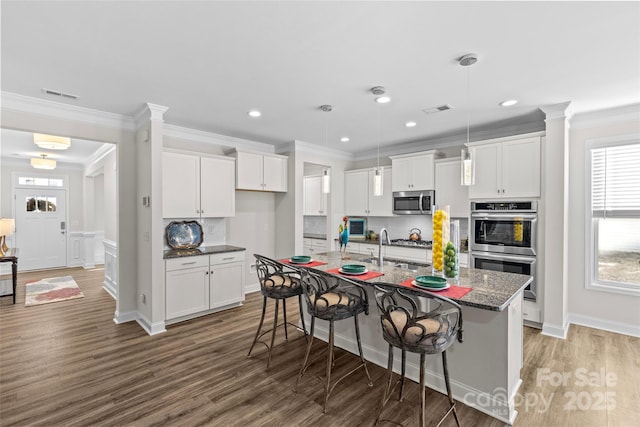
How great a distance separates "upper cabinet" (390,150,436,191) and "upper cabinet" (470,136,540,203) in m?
0.79

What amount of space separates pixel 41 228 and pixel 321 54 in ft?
28.0

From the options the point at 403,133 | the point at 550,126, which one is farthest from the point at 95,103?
the point at 550,126

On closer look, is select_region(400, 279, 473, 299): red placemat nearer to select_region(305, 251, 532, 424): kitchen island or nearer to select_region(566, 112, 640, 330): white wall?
select_region(305, 251, 532, 424): kitchen island

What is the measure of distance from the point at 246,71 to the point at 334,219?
375 cm

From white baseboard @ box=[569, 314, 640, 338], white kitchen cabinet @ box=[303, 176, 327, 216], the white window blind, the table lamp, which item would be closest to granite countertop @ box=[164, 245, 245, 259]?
white kitchen cabinet @ box=[303, 176, 327, 216]

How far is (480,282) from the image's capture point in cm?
231

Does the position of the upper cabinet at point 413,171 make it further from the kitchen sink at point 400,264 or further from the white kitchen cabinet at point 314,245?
the kitchen sink at point 400,264

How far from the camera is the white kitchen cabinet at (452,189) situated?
4547mm

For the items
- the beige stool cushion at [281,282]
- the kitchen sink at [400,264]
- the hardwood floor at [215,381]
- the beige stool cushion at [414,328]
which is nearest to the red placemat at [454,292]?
the beige stool cushion at [414,328]

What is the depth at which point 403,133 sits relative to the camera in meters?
4.70

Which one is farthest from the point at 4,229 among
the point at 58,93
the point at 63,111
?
the point at 58,93

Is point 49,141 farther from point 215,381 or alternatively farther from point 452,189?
point 452,189

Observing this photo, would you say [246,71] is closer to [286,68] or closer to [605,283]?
[286,68]

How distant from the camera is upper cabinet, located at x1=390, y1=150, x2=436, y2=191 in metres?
4.88
